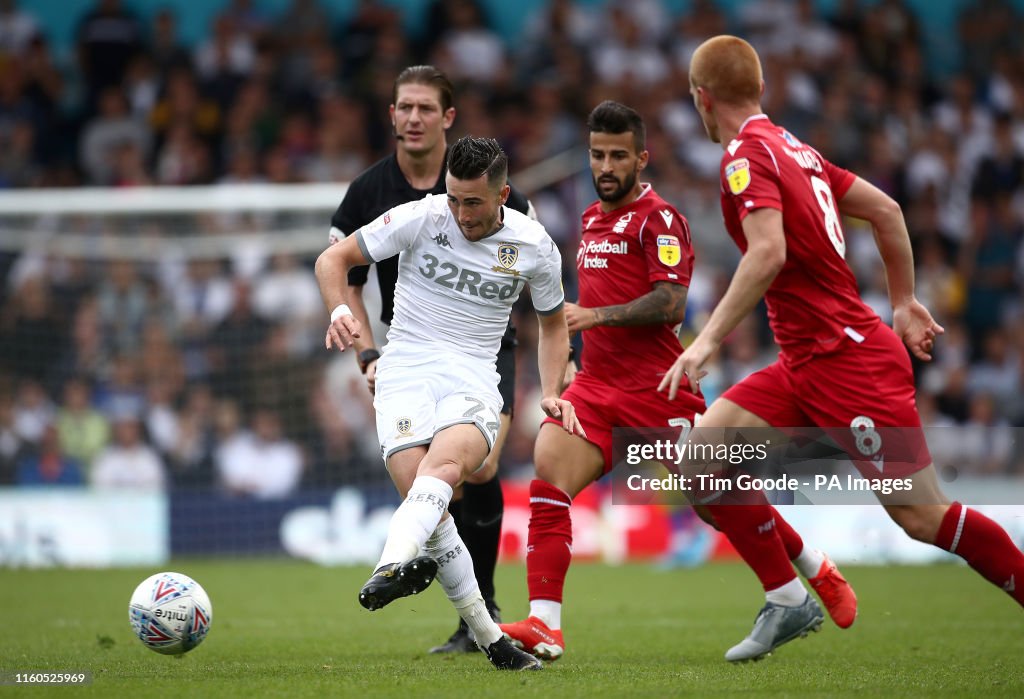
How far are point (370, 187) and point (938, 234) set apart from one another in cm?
1053

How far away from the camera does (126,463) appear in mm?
14336

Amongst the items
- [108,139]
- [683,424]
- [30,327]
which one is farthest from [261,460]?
[683,424]

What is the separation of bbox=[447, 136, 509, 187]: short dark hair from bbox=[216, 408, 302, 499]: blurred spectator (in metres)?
9.10

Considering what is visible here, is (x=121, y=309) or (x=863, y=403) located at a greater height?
(x=863, y=403)

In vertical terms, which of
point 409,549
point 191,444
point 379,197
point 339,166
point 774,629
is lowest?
point 191,444

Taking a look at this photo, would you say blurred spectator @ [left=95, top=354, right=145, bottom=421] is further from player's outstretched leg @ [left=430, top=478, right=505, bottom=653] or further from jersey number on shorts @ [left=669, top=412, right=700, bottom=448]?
jersey number on shorts @ [left=669, top=412, right=700, bottom=448]

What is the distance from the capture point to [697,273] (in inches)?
611

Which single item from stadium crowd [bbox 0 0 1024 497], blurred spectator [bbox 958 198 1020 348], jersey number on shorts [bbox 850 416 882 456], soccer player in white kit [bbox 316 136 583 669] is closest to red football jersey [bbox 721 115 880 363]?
jersey number on shorts [bbox 850 416 882 456]

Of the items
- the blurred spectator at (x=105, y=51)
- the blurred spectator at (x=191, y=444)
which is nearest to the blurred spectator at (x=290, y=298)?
the blurred spectator at (x=191, y=444)

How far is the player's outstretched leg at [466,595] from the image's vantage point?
19.9 feet

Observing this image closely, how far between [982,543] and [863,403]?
0.77 meters

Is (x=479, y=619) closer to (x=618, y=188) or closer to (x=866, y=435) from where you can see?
(x=866, y=435)

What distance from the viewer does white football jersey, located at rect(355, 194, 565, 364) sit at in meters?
6.32

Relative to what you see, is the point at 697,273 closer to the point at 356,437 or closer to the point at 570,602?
the point at 356,437
